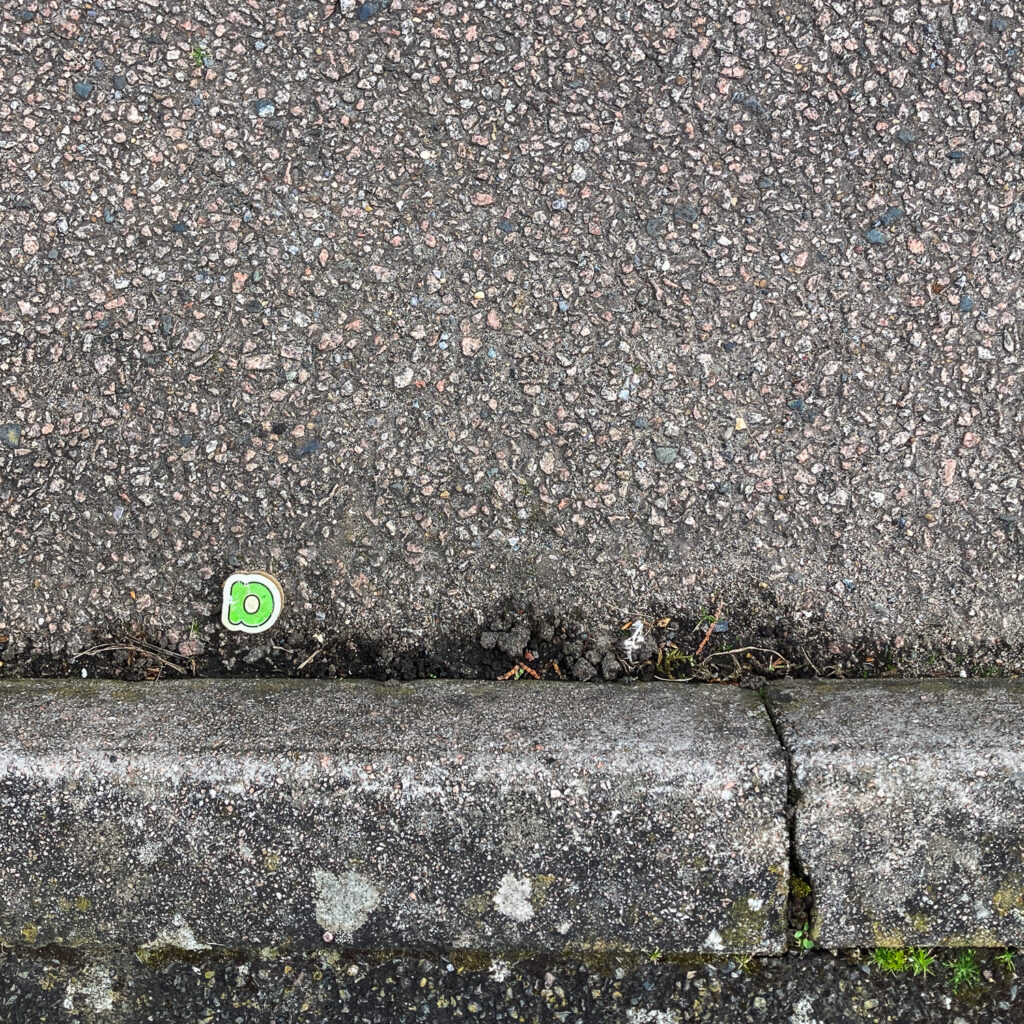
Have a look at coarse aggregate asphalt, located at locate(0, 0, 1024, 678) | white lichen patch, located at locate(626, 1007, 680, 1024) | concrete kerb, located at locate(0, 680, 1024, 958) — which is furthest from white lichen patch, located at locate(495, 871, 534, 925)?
coarse aggregate asphalt, located at locate(0, 0, 1024, 678)

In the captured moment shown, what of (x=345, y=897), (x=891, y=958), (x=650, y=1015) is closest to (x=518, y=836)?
(x=345, y=897)

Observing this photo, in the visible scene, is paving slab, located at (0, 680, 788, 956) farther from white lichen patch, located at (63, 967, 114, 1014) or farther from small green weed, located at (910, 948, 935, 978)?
small green weed, located at (910, 948, 935, 978)

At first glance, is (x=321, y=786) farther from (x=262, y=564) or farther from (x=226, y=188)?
(x=226, y=188)

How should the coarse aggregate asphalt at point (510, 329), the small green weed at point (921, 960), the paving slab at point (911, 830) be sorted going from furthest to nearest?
the coarse aggregate asphalt at point (510, 329) < the small green weed at point (921, 960) < the paving slab at point (911, 830)

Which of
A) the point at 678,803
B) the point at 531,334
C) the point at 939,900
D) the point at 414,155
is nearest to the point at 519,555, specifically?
the point at 531,334

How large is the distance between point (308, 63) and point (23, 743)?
1948 millimetres

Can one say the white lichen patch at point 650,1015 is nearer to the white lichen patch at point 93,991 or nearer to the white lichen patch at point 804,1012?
the white lichen patch at point 804,1012

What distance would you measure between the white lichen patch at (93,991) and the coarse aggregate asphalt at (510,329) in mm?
790

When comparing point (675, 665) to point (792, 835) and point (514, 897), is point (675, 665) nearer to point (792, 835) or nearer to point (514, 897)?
point (792, 835)

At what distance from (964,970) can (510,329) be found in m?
2.00

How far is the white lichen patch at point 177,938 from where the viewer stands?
1.94 m

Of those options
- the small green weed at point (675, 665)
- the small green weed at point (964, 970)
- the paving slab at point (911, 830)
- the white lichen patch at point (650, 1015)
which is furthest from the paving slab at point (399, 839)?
the small green weed at point (964, 970)

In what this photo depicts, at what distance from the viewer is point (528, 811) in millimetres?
1892

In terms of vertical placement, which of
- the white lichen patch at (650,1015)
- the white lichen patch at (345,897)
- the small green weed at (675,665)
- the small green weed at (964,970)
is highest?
the small green weed at (675,665)
